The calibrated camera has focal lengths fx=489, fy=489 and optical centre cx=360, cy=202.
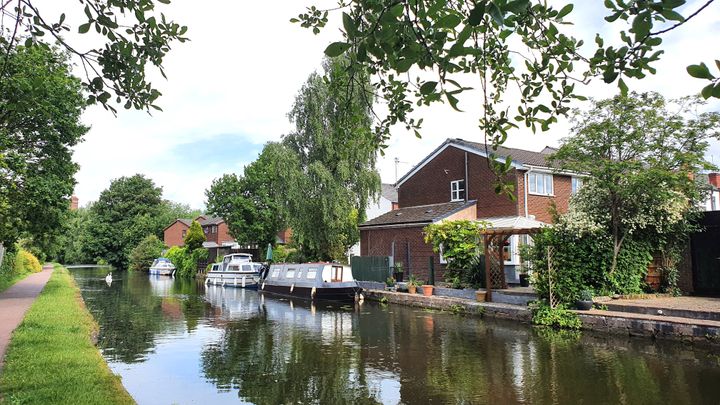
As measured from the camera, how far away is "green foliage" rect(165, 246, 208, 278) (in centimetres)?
4944

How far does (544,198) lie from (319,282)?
39.2 feet

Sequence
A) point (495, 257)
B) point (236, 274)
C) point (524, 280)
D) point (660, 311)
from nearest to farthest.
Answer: point (660, 311)
point (524, 280)
point (495, 257)
point (236, 274)

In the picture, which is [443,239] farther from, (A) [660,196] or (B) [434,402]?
(B) [434,402]

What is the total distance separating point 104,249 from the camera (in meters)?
66.6

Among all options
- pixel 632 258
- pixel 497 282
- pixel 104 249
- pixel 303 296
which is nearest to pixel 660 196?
pixel 632 258

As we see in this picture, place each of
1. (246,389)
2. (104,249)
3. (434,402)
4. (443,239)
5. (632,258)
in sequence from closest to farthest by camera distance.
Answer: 1. (434,402)
2. (246,389)
3. (632,258)
4. (443,239)
5. (104,249)

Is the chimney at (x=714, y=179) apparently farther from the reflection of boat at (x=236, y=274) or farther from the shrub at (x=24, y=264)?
the shrub at (x=24, y=264)

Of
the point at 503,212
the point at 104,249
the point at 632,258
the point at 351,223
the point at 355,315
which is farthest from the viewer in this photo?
the point at 104,249

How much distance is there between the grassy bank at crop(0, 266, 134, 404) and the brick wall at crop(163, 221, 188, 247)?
57640 millimetres

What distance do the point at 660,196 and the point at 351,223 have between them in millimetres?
17523

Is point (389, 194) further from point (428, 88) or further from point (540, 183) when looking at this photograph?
point (428, 88)

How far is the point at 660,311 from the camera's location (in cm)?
1299

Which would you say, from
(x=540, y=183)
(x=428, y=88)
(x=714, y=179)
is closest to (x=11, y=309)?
(x=428, y=88)

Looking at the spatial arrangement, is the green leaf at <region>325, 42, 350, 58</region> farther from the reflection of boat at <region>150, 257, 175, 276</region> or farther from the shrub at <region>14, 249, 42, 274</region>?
the reflection of boat at <region>150, 257, 175, 276</region>
